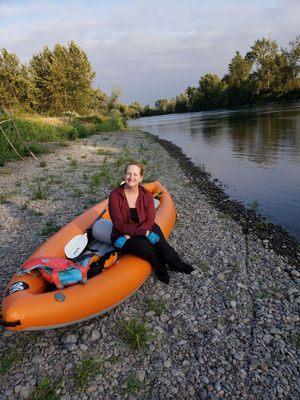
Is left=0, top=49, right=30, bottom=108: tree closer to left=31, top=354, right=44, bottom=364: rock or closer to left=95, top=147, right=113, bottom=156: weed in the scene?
left=95, top=147, right=113, bottom=156: weed

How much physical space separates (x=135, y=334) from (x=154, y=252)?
3.71 feet

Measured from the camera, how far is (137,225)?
14.5 ft

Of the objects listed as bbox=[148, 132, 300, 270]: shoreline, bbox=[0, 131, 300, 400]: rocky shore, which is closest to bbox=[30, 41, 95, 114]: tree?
bbox=[148, 132, 300, 270]: shoreline

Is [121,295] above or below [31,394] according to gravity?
above

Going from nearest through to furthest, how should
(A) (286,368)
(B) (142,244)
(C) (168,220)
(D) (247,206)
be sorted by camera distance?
(A) (286,368) < (B) (142,244) < (C) (168,220) < (D) (247,206)

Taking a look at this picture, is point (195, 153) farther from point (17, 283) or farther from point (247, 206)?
point (17, 283)

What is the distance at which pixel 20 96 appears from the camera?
23.3 metres

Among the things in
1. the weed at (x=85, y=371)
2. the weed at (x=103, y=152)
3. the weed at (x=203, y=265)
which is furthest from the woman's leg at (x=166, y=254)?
the weed at (x=103, y=152)

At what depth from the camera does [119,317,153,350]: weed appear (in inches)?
137

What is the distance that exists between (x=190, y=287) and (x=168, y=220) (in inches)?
58.2

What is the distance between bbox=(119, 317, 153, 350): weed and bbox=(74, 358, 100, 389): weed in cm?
41

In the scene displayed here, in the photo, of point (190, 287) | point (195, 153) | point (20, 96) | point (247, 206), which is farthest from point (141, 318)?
point (20, 96)

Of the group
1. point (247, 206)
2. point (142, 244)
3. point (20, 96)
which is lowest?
point (247, 206)

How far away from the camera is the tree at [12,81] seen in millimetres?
21547
